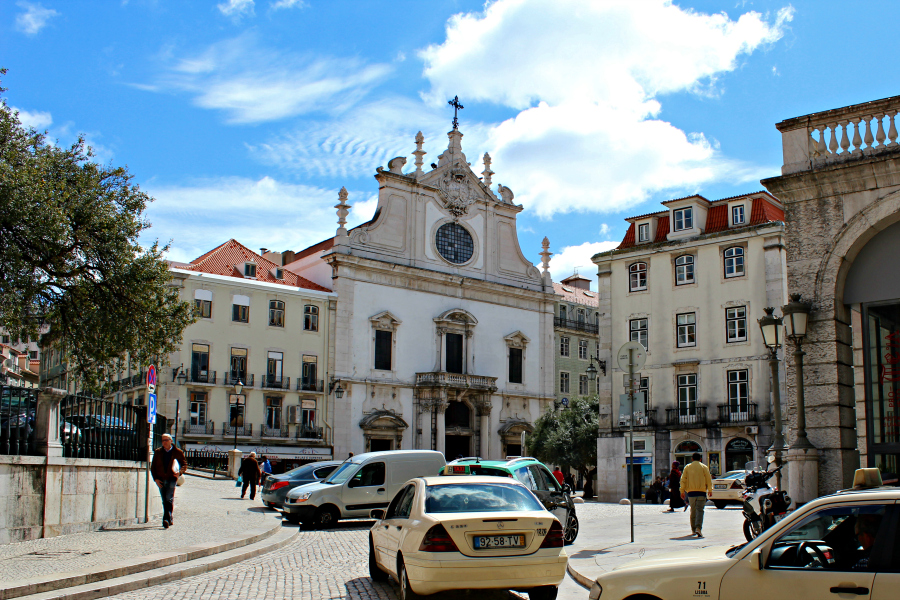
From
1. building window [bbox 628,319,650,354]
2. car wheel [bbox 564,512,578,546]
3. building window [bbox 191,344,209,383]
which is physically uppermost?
building window [bbox 628,319,650,354]

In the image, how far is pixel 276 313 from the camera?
1935 inches

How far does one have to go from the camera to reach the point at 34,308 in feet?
74.9

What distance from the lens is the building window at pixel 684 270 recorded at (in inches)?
1550

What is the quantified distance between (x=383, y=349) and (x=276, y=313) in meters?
6.94

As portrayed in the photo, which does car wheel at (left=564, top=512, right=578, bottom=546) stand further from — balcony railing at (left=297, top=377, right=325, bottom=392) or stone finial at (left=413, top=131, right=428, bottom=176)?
stone finial at (left=413, top=131, right=428, bottom=176)

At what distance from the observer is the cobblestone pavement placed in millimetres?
10391

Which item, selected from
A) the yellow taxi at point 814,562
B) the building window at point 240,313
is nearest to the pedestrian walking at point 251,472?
the building window at point 240,313

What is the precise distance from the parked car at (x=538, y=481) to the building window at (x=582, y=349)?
51.9m

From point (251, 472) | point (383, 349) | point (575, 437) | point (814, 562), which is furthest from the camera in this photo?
point (383, 349)

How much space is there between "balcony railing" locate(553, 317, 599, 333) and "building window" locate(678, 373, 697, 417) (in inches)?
1031

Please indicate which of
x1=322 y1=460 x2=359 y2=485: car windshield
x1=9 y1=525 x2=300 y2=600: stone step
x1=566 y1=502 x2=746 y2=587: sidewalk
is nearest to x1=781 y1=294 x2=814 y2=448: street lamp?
x1=566 y1=502 x2=746 y2=587: sidewalk

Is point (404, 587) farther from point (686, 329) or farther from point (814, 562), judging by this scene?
point (686, 329)

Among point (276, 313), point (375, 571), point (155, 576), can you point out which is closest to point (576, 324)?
point (276, 313)

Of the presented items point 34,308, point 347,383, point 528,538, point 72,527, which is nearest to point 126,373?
point 347,383
